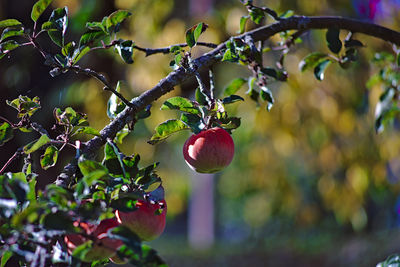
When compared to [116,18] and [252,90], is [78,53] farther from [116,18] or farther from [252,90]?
[252,90]

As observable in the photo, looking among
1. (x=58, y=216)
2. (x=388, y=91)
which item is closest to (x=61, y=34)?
(x=58, y=216)

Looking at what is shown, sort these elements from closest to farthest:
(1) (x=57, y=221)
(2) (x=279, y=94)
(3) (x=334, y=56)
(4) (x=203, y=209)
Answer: (1) (x=57, y=221)
(3) (x=334, y=56)
(2) (x=279, y=94)
(4) (x=203, y=209)

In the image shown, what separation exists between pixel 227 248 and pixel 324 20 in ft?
12.8

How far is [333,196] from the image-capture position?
2.51m

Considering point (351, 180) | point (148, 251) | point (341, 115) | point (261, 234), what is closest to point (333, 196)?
point (351, 180)

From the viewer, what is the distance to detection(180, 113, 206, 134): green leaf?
66 centimetres

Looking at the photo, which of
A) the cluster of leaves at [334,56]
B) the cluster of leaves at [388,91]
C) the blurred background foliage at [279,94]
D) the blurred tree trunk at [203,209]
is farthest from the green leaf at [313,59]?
the blurred tree trunk at [203,209]

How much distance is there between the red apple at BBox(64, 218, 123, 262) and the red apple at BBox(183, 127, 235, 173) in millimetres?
137

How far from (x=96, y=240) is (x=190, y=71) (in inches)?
9.5

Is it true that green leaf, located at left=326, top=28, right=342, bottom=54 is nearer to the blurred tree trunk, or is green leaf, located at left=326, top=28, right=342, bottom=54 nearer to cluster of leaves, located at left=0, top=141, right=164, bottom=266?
cluster of leaves, located at left=0, top=141, right=164, bottom=266

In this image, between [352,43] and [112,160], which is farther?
[352,43]

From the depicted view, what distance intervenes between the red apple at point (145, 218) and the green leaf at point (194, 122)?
0.31 ft

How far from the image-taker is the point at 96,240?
523 millimetres

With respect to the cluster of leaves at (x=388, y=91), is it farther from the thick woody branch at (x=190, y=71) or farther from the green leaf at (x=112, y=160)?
the green leaf at (x=112, y=160)
